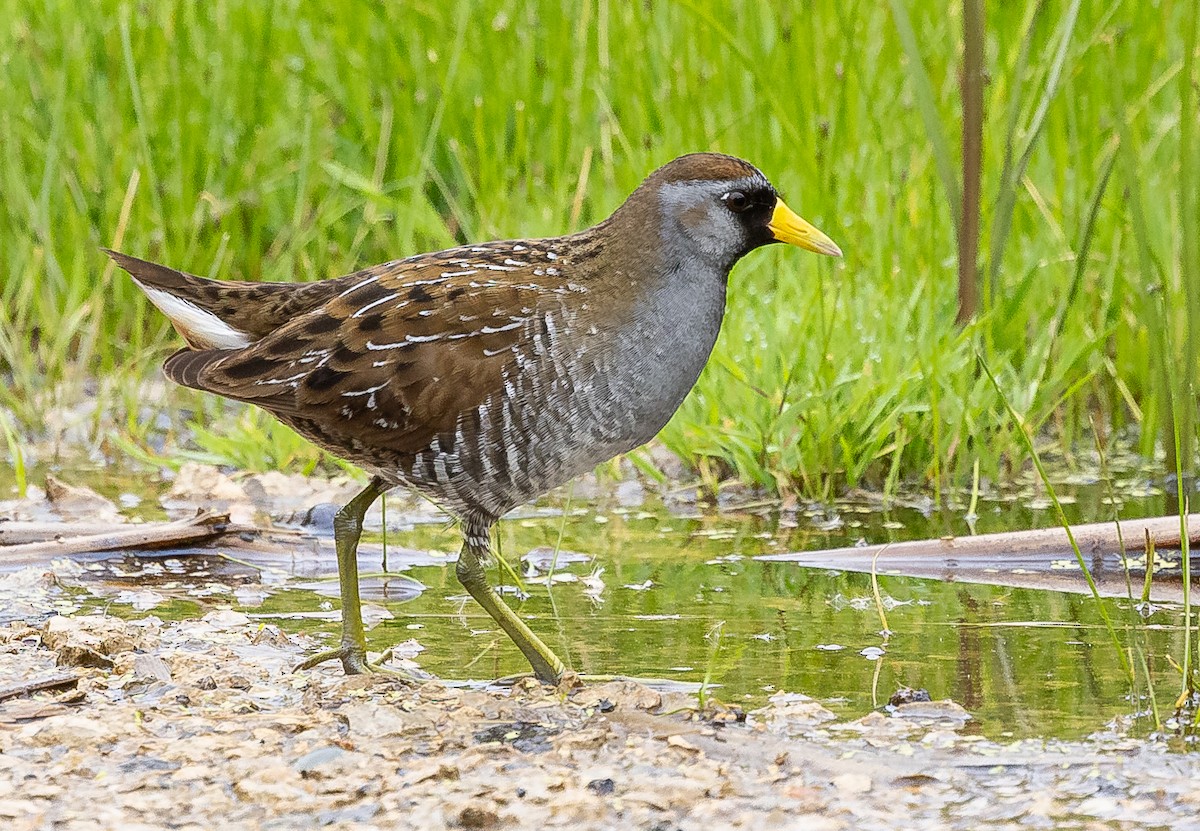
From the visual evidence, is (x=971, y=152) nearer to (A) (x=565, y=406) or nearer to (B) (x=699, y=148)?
(B) (x=699, y=148)

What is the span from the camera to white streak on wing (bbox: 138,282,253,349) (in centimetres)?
399

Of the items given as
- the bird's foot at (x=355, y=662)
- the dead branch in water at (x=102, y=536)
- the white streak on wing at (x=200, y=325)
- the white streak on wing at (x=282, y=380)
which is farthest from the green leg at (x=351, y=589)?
the dead branch in water at (x=102, y=536)

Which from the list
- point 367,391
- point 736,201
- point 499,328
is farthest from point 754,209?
point 367,391

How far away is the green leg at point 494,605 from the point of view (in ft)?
11.7

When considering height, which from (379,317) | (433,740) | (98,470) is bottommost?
(433,740)

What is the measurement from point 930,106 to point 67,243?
335 cm

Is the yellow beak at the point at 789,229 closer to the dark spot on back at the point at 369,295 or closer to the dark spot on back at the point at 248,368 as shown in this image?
the dark spot on back at the point at 369,295

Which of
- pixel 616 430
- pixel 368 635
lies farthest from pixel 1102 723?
pixel 368 635

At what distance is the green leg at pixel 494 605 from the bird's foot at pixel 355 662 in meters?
0.21

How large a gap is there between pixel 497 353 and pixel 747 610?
0.90 m

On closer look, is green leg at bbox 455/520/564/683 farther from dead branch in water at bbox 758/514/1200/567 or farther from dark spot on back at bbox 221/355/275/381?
dead branch in water at bbox 758/514/1200/567

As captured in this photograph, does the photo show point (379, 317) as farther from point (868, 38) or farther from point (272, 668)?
point (868, 38)

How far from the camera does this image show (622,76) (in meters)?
6.71

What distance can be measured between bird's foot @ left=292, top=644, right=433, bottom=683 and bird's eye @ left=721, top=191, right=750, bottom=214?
128cm
